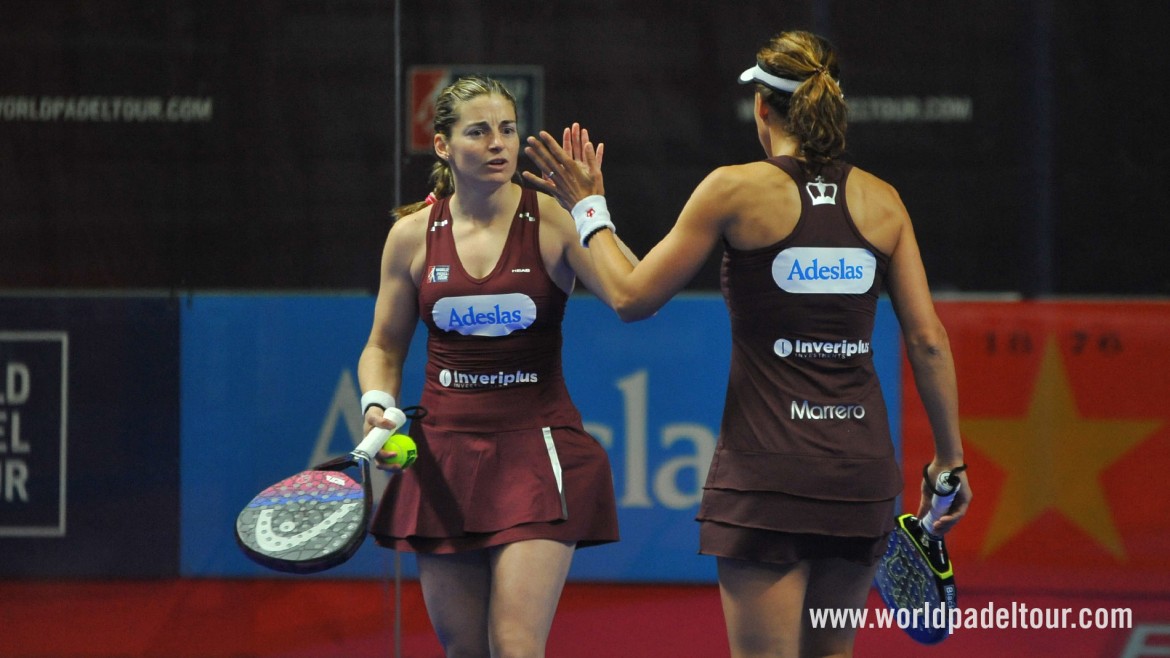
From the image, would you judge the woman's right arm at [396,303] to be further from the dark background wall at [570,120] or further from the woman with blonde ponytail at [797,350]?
the dark background wall at [570,120]

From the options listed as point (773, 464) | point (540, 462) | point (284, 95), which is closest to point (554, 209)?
point (540, 462)

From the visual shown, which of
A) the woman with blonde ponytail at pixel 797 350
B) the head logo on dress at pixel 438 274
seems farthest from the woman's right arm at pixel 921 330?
the head logo on dress at pixel 438 274

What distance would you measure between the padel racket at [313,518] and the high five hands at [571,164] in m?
0.58

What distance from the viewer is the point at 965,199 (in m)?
4.66

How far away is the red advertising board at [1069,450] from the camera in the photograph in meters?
4.39

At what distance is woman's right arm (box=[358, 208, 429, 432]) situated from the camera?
122 inches

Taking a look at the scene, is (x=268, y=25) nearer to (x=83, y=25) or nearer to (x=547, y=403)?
(x=83, y=25)

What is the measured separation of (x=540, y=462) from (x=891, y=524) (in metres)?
0.74

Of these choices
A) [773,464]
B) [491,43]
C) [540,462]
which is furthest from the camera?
[491,43]

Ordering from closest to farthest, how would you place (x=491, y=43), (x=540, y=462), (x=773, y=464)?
1. (x=773, y=464)
2. (x=540, y=462)
3. (x=491, y=43)

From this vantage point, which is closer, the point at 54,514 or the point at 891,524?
the point at 891,524

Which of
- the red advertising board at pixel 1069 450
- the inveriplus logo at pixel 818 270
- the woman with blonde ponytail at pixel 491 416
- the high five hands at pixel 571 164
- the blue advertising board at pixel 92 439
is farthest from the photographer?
the blue advertising board at pixel 92 439

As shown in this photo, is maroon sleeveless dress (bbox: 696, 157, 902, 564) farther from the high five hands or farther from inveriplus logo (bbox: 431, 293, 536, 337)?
inveriplus logo (bbox: 431, 293, 536, 337)

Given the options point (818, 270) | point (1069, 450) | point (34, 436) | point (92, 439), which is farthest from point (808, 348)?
point (34, 436)
